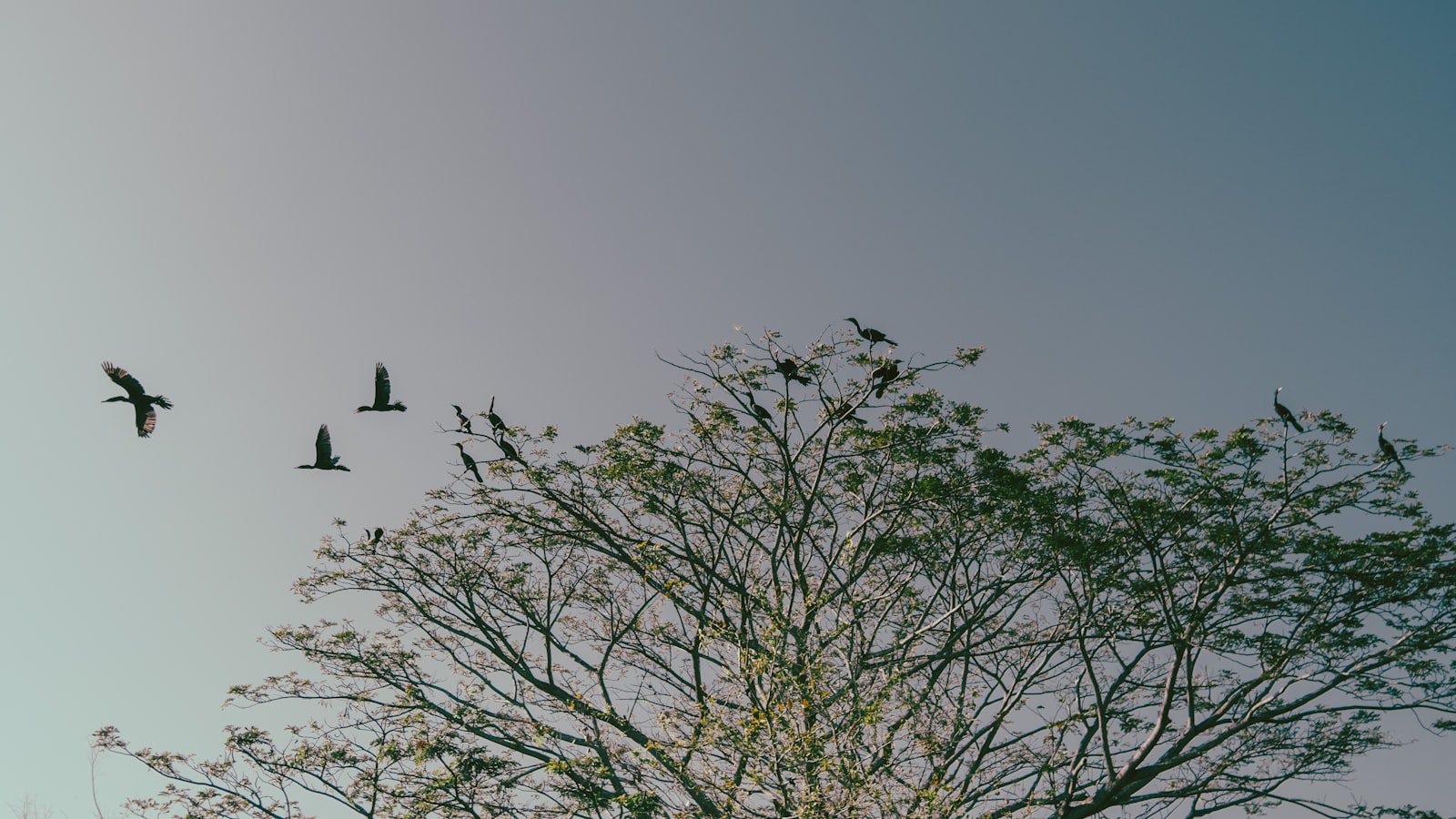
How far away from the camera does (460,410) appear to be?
36.1ft

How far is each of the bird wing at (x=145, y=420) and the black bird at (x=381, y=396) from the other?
1730mm

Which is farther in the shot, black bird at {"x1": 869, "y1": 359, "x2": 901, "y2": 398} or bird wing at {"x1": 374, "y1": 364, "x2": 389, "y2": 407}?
black bird at {"x1": 869, "y1": 359, "x2": 901, "y2": 398}

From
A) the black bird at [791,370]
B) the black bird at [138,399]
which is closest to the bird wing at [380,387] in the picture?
the black bird at [138,399]

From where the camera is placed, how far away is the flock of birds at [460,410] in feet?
24.4

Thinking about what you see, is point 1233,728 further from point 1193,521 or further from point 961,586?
point 961,586

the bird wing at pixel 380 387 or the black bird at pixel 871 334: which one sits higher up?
the black bird at pixel 871 334

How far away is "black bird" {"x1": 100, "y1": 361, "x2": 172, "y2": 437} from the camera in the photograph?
7.27 meters

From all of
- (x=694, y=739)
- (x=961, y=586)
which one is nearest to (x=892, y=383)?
(x=961, y=586)

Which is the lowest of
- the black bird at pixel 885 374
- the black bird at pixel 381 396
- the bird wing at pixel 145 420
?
the bird wing at pixel 145 420

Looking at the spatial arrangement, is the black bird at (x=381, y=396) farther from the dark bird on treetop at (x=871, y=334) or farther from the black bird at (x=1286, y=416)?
the black bird at (x=1286, y=416)

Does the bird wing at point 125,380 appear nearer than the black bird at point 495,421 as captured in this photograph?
Yes

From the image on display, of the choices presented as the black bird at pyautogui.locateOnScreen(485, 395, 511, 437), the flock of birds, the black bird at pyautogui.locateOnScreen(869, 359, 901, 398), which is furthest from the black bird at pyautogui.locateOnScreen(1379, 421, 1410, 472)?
the black bird at pyautogui.locateOnScreen(485, 395, 511, 437)

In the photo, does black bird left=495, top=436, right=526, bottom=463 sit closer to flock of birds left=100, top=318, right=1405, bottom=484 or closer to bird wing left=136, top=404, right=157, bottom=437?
flock of birds left=100, top=318, right=1405, bottom=484

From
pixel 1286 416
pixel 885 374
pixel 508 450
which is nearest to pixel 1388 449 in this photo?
pixel 1286 416
